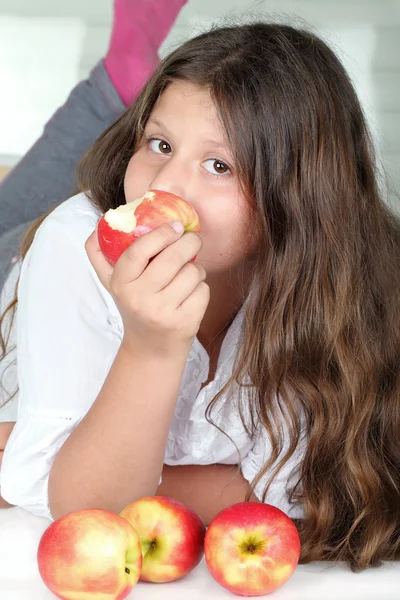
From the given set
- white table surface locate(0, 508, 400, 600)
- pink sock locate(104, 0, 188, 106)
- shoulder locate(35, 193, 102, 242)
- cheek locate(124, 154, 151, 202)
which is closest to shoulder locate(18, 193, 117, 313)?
shoulder locate(35, 193, 102, 242)

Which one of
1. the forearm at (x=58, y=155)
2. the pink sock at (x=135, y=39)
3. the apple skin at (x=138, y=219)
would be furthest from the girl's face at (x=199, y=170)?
the pink sock at (x=135, y=39)

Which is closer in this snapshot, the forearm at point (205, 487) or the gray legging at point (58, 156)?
the forearm at point (205, 487)

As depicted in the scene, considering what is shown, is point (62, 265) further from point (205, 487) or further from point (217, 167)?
point (205, 487)

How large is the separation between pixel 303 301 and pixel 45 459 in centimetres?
43

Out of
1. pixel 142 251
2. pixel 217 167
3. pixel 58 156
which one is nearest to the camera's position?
pixel 142 251

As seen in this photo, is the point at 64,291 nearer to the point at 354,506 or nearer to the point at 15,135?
the point at 354,506

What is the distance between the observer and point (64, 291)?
118 centimetres

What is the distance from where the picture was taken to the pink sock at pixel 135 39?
7.18 ft

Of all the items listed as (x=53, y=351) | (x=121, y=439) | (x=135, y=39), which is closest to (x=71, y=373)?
(x=53, y=351)

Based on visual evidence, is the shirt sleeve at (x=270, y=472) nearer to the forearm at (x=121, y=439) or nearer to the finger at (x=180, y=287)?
the forearm at (x=121, y=439)

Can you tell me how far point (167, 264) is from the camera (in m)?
0.91

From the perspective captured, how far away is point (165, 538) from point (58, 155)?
1379 millimetres

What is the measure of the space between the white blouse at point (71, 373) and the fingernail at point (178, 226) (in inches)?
11.4

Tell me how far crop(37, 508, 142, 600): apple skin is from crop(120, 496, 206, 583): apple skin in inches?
2.4
